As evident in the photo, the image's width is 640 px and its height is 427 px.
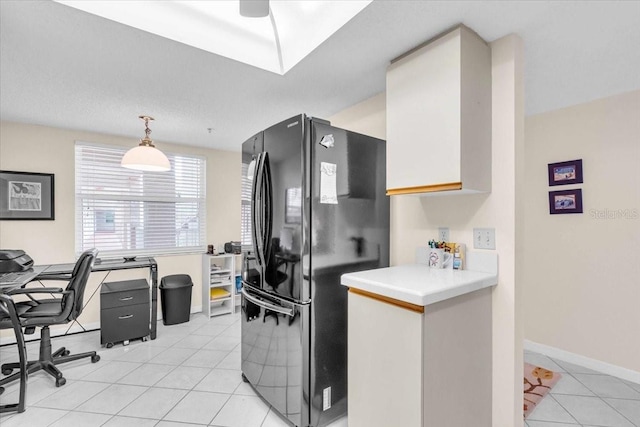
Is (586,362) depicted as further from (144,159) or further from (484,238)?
(144,159)

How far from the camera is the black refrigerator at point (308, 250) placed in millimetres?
1810

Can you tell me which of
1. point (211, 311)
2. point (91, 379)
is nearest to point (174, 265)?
point (211, 311)

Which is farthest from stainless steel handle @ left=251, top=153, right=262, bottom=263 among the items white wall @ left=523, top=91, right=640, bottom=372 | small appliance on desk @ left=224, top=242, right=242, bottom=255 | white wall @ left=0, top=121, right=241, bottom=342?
white wall @ left=523, top=91, right=640, bottom=372

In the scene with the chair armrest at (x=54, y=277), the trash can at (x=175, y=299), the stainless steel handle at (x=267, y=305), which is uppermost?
the chair armrest at (x=54, y=277)

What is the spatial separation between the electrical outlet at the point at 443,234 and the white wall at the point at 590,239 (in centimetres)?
167

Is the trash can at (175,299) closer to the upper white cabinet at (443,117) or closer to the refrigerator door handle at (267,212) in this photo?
the refrigerator door handle at (267,212)

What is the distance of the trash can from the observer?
12.3 ft

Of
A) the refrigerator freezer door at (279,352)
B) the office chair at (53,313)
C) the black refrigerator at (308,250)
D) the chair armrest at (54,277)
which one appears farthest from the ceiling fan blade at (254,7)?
the chair armrest at (54,277)

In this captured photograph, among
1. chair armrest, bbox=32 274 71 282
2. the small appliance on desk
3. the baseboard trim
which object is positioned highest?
the small appliance on desk

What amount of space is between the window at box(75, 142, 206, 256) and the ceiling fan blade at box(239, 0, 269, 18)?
325 centimetres

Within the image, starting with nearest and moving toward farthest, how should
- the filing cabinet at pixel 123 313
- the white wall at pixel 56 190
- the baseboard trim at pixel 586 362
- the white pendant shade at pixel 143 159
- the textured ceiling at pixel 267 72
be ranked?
the textured ceiling at pixel 267 72 < the baseboard trim at pixel 586 362 < the white pendant shade at pixel 143 159 < the filing cabinet at pixel 123 313 < the white wall at pixel 56 190

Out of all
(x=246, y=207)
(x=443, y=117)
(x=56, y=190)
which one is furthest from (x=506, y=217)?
(x=56, y=190)

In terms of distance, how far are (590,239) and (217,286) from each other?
167 inches

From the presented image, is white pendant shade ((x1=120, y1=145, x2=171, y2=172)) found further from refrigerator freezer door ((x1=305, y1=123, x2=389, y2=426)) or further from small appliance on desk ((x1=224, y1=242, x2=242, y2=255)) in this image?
refrigerator freezer door ((x1=305, y1=123, x2=389, y2=426))
